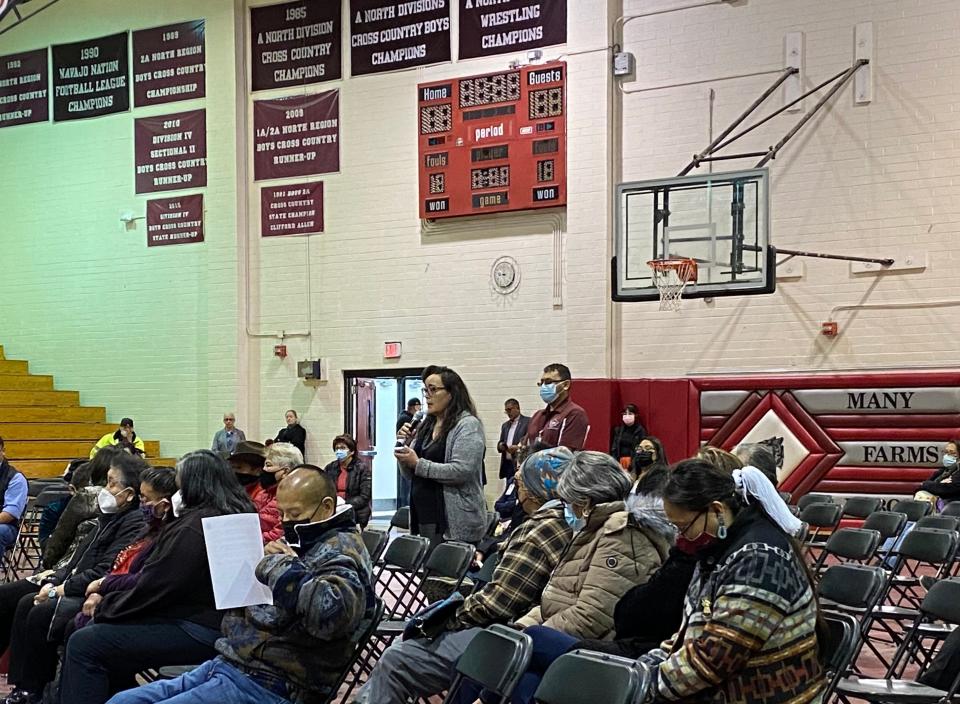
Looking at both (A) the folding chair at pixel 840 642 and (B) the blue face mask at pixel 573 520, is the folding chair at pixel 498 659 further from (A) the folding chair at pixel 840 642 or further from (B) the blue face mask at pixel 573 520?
(A) the folding chair at pixel 840 642

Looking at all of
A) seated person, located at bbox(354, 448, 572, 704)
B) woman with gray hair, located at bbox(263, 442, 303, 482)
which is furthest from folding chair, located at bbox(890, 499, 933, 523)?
seated person, located at bbox(354, 448, 572, 704)

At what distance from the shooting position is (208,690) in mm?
3688

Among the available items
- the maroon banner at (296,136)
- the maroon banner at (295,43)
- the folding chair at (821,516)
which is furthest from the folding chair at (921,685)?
the maroon banner at (295,43)

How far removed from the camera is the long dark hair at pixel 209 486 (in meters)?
4.36

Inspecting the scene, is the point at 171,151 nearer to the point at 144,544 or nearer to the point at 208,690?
the point at 144,544

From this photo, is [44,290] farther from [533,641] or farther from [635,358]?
[533,641]

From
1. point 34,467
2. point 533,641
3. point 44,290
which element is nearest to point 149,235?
point 44,290

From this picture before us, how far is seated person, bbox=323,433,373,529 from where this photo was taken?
9.19 m

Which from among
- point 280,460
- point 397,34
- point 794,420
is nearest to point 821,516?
point 794,420

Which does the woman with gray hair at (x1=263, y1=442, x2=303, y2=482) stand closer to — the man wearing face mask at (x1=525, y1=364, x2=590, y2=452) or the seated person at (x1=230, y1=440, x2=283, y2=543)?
the seated person at (x1=230, y1=440, x2=283, y2=543)

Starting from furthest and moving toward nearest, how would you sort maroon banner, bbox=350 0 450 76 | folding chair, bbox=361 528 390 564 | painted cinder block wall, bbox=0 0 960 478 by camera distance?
maroon banner, bbox=350 0 450 76, painted cinder block wall, bbox=0 0 960 478, folding chair, bbox=361 528 390 564

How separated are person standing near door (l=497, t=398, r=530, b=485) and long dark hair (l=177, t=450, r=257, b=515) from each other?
7.60 m

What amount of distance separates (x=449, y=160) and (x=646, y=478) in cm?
928

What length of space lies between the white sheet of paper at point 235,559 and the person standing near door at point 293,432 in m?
10.3
